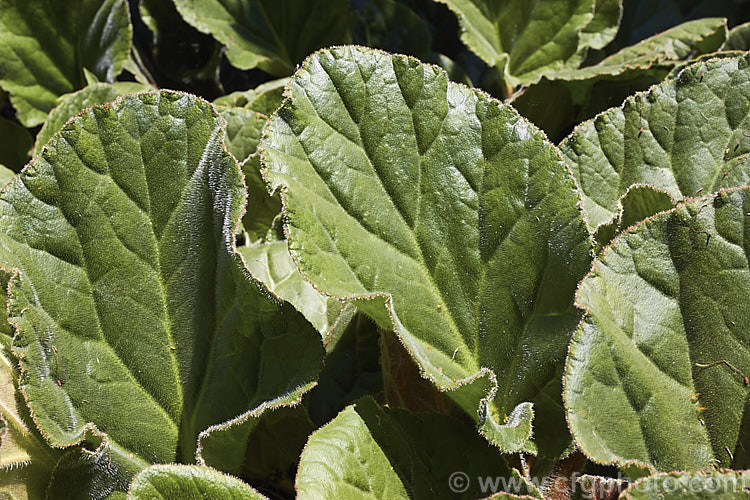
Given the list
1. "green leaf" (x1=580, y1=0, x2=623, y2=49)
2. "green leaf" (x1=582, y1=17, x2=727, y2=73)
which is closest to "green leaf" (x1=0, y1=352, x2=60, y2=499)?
"green leaf" (x1=582, y1=17, x2=727, y2=73)

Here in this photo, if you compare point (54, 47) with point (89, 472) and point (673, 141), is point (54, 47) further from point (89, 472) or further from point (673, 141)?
point (673, 141)

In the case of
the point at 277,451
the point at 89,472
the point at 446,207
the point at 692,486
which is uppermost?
the point at 446,207

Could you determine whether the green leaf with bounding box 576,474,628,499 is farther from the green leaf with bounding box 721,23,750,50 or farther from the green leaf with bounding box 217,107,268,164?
the green leaf with bounding box 721,23,750,50

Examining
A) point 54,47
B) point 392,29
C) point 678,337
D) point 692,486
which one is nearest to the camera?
point 692,486

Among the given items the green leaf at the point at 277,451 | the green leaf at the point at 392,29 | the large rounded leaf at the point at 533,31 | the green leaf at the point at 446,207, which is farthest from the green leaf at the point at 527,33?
the green leaf at the point at 277,451

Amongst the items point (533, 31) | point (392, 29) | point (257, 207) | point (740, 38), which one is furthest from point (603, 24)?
point (257, 207)

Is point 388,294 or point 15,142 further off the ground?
point 388,294

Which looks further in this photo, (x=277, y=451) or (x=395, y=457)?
(x=277, y=451)
